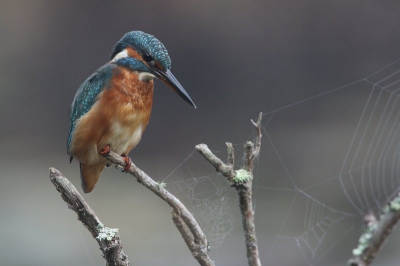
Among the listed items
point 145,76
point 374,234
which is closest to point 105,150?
point 145,76

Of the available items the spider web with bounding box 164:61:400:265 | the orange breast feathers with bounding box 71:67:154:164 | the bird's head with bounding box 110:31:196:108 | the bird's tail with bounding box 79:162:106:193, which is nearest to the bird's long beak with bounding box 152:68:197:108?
the bird's head with bounding box 110:31:196:108

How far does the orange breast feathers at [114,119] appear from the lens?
3.91 feet

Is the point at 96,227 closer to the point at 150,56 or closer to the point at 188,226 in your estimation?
the point at 188,226

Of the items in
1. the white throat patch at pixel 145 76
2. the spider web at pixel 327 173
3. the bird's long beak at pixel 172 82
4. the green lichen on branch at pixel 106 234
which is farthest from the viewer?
the spider web at pixel 327 173

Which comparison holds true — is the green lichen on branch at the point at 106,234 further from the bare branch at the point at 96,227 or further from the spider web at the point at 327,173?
the spider web at the point at 327,173

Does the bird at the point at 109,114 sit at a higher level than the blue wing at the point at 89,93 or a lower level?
lower

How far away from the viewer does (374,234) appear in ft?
1.55

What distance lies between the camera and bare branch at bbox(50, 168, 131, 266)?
636 millimetres

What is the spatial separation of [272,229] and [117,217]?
67cm

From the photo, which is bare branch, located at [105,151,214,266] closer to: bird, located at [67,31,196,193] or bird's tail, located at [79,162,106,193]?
bird, located at [67,31,196,193]

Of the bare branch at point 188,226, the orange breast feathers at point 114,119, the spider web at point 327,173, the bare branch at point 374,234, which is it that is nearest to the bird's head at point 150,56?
the orange breast feathers at point 114,119

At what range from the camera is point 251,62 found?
251cm

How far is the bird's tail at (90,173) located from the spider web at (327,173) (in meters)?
1.03

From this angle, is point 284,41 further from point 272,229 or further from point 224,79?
point 272,229
